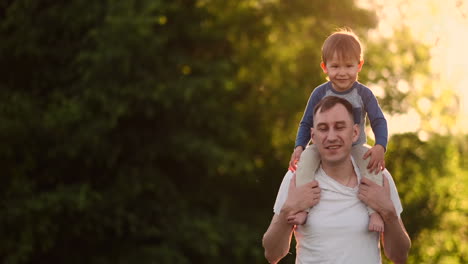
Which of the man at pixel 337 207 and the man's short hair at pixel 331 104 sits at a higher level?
the man's short hair at pixel 331 104

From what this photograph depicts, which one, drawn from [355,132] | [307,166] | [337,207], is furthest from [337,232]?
[355,132]

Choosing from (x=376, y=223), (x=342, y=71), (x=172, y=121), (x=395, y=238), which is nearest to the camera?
(x=376, y=223)

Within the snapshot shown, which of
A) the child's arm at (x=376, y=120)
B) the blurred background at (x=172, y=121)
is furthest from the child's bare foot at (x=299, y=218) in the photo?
the blurred background at (x=172, y=121)

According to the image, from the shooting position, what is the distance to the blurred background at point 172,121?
1591 centimetres

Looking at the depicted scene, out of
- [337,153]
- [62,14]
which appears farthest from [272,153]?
[337,153]

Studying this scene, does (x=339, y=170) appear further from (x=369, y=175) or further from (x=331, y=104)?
(x=331, y=104)

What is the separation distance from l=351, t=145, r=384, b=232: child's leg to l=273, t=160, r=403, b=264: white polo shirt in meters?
0.04

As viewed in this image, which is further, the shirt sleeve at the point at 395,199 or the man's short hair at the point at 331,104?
the shirt sleeve at the point at 395,199

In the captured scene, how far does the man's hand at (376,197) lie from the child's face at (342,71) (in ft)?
1.66

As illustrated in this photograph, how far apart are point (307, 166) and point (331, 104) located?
1.14 ft

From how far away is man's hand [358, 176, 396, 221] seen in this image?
399 cm

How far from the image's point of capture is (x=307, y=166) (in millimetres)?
4180

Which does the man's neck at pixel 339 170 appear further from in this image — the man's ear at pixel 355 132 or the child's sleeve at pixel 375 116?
the child's sleeve at pixel 375 116

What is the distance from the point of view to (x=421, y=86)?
1964 centimetres
